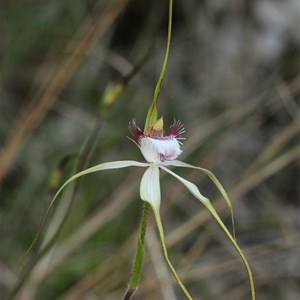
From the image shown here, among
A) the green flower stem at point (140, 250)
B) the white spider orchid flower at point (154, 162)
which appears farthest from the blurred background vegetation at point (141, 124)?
the green flower stem at point (140, 250)

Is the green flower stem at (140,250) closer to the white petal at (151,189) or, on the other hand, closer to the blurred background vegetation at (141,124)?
the white petal at (151,189)

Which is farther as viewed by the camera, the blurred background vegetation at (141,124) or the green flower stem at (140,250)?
the blurred background vegetation at (141,124)

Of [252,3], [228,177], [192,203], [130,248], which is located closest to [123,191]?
[130,248]

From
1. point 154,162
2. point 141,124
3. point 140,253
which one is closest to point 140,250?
point 140,253

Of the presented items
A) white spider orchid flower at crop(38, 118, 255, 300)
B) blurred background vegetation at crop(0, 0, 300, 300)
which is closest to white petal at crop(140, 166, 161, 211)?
white spider orchid flower at crop(38, 118, 255, 300)

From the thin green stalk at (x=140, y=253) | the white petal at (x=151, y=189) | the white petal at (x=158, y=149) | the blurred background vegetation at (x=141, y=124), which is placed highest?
the blurred background vegetation at (x=141, y=124)
